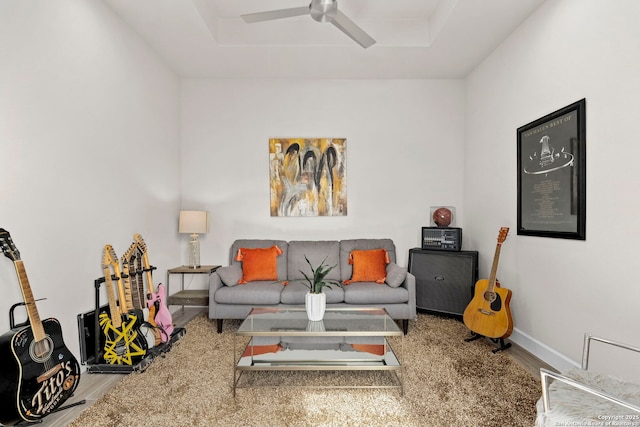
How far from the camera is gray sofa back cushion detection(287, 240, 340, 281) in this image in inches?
164

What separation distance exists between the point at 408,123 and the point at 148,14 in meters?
3.03

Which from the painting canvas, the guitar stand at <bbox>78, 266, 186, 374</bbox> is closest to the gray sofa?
→ the guitar stand at <bbox>78, 266, 186, 374</bbox>

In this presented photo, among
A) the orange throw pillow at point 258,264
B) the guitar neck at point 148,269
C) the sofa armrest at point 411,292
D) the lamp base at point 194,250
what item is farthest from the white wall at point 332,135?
the guitar neck at point 148,269

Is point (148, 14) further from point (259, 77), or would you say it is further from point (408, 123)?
point (408, 123)

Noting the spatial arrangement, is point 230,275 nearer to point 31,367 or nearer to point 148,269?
point 148,269

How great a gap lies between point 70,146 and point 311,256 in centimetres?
254

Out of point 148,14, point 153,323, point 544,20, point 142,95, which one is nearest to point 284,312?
point 153,323

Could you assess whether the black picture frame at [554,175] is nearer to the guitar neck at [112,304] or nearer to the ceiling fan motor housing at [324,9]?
the ceiling fan motor housing at [324,9]

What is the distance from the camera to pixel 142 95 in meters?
3.57

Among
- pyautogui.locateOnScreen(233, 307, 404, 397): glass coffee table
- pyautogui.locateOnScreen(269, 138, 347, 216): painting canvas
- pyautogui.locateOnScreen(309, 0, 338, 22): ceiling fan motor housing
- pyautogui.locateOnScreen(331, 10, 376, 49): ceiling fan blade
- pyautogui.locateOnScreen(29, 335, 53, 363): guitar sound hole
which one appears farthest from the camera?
pyautogui.locateOnScreen(269, 138, 347, 216): painting canvas

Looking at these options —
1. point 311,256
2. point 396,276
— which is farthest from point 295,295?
point 396,276

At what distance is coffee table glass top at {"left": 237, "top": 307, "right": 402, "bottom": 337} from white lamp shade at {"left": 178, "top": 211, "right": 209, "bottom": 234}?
159cm

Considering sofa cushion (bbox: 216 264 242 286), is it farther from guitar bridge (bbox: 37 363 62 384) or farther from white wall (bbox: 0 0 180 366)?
guitar bridge (bbox: 37 363 62 384)

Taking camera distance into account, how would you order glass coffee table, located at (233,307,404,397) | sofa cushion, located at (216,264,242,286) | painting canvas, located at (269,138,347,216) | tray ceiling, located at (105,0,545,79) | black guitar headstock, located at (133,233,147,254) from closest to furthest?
glass coffee table, located at (233,307,404,397)
tray ceiling, located at (105,0,545,79)
black guitar headstock, located at (133,233,147,254)
sofa cushion, located at (216,264,242,286)
painting canvas, located at (269,138,347,216)
